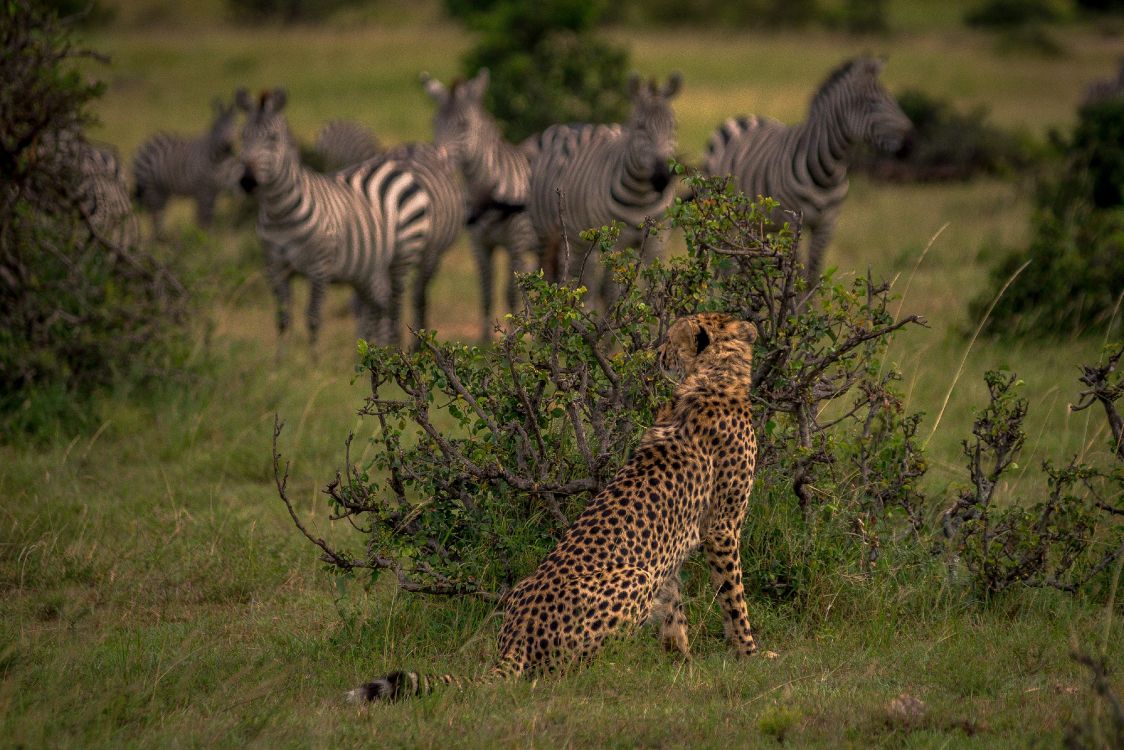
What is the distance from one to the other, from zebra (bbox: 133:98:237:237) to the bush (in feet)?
27.8

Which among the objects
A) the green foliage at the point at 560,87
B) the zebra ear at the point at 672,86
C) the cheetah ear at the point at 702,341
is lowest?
the cheetah ear at the point at 702,341

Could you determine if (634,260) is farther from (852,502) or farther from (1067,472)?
(1067,472)

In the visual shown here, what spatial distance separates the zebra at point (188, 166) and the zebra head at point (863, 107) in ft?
29.0

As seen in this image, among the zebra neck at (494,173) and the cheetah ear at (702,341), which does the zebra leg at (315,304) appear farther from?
the cheetah ear at (702,341)

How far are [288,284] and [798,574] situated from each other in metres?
6.26

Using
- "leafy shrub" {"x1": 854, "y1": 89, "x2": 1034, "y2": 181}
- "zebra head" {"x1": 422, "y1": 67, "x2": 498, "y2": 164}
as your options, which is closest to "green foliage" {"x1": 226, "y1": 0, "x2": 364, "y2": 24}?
"leafy shrub" {"x1": 854, "y1": 89, "x2": 1034, "y2": 181}

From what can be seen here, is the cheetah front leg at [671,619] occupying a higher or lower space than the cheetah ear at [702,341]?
lower

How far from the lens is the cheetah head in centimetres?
498

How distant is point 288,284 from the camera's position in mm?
10281

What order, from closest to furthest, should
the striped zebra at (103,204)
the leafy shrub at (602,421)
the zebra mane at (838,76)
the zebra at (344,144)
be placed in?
the leafy shrub at (602,421) < the striped zebra at (103,204) < the zebra mane at (838,76) < the zebra at (344,144)

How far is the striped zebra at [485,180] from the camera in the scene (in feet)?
38.8

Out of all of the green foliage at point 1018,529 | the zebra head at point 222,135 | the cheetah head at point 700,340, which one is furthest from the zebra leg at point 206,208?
the green foliage at point 1018,529

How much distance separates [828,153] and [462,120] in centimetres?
365

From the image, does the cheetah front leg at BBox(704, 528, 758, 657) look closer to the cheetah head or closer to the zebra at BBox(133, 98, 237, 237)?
the cheetah head
